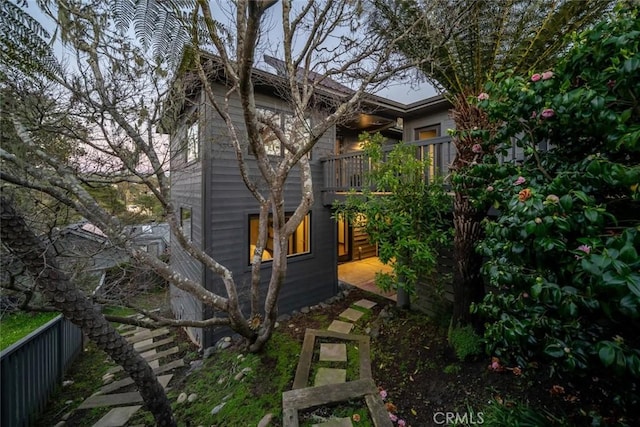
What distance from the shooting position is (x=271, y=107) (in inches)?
246

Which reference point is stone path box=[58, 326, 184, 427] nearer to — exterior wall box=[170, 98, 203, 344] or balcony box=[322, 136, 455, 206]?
exterior wall box=[170, 98, 203, 344]

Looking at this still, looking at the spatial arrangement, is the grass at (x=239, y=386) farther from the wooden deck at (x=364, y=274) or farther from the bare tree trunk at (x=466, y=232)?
the wooden deck at (x=364, y=274)

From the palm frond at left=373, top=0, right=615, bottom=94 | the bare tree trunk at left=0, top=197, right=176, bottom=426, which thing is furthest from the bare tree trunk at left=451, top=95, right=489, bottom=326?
the bare tree trunk at left=0, top=197, right=176, bottom=426

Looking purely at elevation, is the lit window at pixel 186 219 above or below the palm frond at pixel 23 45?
below

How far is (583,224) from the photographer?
155cm

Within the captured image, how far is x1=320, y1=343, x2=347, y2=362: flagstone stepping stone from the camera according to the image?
4.08 m

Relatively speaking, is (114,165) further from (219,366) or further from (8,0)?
(219,366)

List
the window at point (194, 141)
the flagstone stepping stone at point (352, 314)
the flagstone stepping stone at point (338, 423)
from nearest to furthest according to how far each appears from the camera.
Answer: the flagstone stepping stone at point (338, 423)
the window at point (194, 141)
the flagstone stepping stone at point (352, 314)

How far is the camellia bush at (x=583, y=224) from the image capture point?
1.40m

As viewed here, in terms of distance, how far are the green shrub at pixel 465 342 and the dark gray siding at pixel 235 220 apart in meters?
3.84

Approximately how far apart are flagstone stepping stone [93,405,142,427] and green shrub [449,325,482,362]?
4.89 metres

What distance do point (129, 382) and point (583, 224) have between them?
6.96 meters

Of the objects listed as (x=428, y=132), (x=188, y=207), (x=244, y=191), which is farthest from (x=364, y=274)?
(x=188, y=207)

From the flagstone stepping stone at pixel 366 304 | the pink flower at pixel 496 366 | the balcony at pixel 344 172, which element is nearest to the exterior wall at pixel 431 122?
the balcony at pixel 344 172
